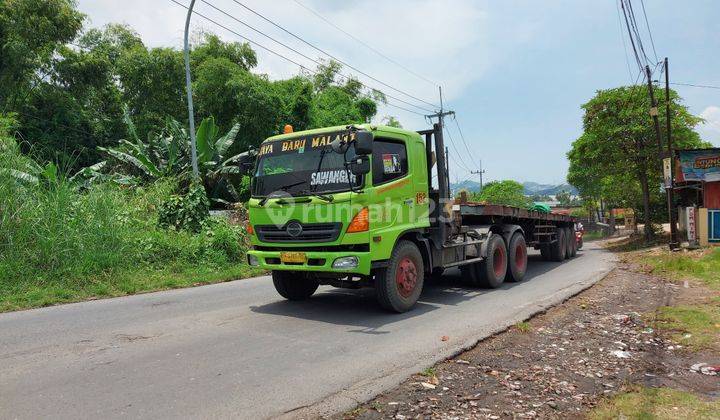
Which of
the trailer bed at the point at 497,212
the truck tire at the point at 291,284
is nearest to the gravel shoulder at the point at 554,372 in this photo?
the trailer bed at the point at 497,212

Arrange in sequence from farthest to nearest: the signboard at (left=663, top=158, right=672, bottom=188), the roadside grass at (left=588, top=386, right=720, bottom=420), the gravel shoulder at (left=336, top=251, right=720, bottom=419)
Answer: the signboard at (left=663, top=158, right=672, bottom=188) < the gravel shoulder at (left=336, top=251, right=720, bottom=419) < the roadside grass at (left=588, top=386, right=720, bottom=420)

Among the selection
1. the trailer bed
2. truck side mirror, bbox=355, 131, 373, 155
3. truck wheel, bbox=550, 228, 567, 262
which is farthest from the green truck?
truck wheel, bbox=550, 228, 567, 262

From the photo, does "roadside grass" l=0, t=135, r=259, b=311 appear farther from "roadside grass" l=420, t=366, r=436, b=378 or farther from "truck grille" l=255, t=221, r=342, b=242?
"roadside grass" l=420, t=366, r=436, b=378

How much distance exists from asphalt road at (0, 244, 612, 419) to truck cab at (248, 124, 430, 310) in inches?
28.4

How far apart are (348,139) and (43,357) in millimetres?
4022

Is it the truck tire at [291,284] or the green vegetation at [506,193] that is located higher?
the green vegetation at [506,193]

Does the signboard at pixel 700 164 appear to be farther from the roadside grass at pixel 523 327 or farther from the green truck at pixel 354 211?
the roadside grass at pixel 523 327

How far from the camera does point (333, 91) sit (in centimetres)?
3058

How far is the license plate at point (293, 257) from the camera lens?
20.7 feet

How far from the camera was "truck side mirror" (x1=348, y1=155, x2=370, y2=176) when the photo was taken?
603 centimetres

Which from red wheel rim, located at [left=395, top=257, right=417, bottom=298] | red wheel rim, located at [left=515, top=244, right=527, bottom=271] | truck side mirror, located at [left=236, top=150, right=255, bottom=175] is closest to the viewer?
red wheel rim, located at [left=395, top=257, right=417, bottom=298]

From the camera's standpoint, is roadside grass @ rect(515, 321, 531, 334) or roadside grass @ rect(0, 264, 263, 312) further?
roadside grass @ rect(0, 264, 263, 312)

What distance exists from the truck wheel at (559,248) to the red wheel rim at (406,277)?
329 inches

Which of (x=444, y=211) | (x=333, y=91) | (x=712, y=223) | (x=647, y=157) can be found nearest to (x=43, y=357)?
(x=444, y=211)
